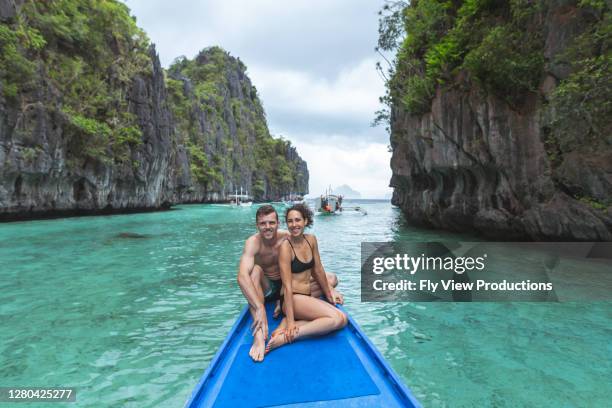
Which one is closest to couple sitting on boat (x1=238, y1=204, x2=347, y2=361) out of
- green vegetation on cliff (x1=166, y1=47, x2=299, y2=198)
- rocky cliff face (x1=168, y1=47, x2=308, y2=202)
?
rocky cliff face (x1=168, y1=47, x2=308, y2=202)

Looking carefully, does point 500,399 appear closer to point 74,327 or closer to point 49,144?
point 74,327

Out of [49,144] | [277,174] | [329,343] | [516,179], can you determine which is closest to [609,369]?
[329,343]

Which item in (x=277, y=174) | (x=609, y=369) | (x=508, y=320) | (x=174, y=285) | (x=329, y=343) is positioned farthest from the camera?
(x=277, y=174)

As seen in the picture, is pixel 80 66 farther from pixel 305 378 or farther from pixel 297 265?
pixel 305 378

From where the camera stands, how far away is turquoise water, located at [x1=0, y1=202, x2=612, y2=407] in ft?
11.7

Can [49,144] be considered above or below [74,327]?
above

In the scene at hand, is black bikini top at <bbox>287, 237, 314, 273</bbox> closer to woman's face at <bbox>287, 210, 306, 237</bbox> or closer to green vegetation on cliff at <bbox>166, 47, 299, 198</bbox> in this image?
woman's face at <bbox>287, 210, 306, 237</bbox>

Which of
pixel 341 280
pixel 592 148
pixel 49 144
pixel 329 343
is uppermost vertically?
pixel 49 144

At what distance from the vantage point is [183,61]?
8512 centimetres

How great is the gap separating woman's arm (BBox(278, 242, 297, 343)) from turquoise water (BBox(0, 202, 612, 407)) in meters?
1.47

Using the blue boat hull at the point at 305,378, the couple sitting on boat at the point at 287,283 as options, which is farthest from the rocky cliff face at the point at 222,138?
the blue boat hull at the point at 305,378

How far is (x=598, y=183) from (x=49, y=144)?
2845 centimetres

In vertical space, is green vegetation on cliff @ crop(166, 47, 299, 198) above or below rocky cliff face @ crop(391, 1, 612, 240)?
above

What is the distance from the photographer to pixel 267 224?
3533 mm
